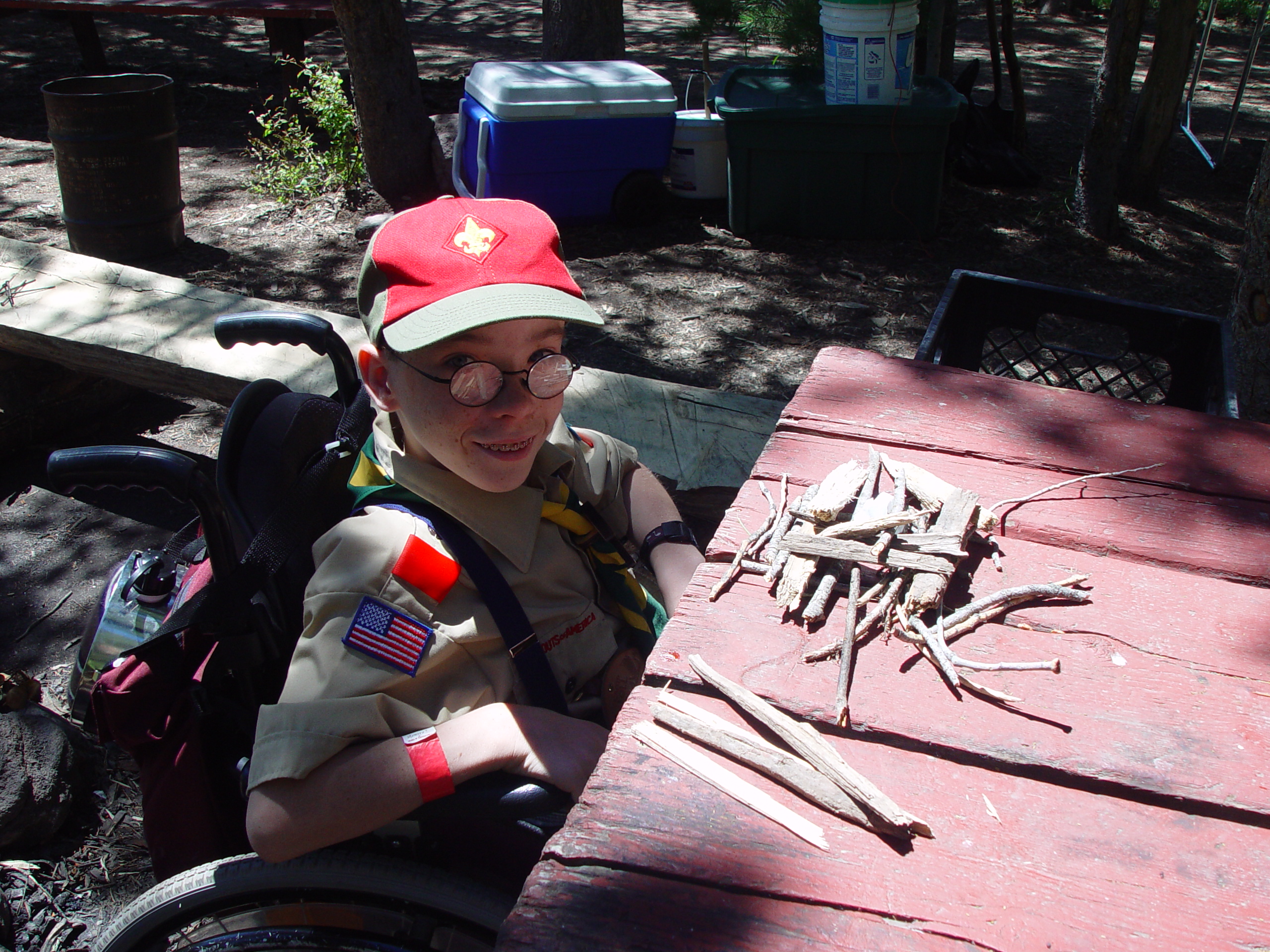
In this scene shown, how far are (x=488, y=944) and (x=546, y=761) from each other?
12.5 inches

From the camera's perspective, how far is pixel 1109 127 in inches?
217

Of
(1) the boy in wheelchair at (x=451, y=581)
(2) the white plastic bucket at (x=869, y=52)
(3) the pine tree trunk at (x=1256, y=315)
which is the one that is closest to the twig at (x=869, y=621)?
(1) the boy in wheelchair at (x=451, y=581)

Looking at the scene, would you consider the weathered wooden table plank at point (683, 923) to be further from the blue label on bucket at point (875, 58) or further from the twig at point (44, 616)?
the blue label on bucket at point (875, 58)

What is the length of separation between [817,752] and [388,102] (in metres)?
5.91

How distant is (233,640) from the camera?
1466 millimetres

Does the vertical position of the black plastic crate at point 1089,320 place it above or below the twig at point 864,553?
below

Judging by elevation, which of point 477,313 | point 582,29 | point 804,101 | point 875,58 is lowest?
point 804,101

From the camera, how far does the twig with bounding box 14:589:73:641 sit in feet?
10.1

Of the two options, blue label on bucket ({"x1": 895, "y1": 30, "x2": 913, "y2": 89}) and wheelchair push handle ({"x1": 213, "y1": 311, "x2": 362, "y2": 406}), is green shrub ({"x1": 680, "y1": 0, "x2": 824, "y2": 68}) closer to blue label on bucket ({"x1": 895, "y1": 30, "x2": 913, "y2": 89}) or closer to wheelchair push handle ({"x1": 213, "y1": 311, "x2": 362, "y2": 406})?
blue label on bucket ({"x1": 895, "y1": 30, "x2": 913, "y2": 89})

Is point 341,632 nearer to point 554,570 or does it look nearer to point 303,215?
point 554,570

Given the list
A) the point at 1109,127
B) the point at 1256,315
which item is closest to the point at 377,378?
the point at 1256,315

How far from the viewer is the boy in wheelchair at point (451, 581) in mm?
1274

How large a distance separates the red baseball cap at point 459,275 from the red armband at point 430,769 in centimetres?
53

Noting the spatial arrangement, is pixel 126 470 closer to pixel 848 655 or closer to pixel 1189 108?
pixel 848 655
